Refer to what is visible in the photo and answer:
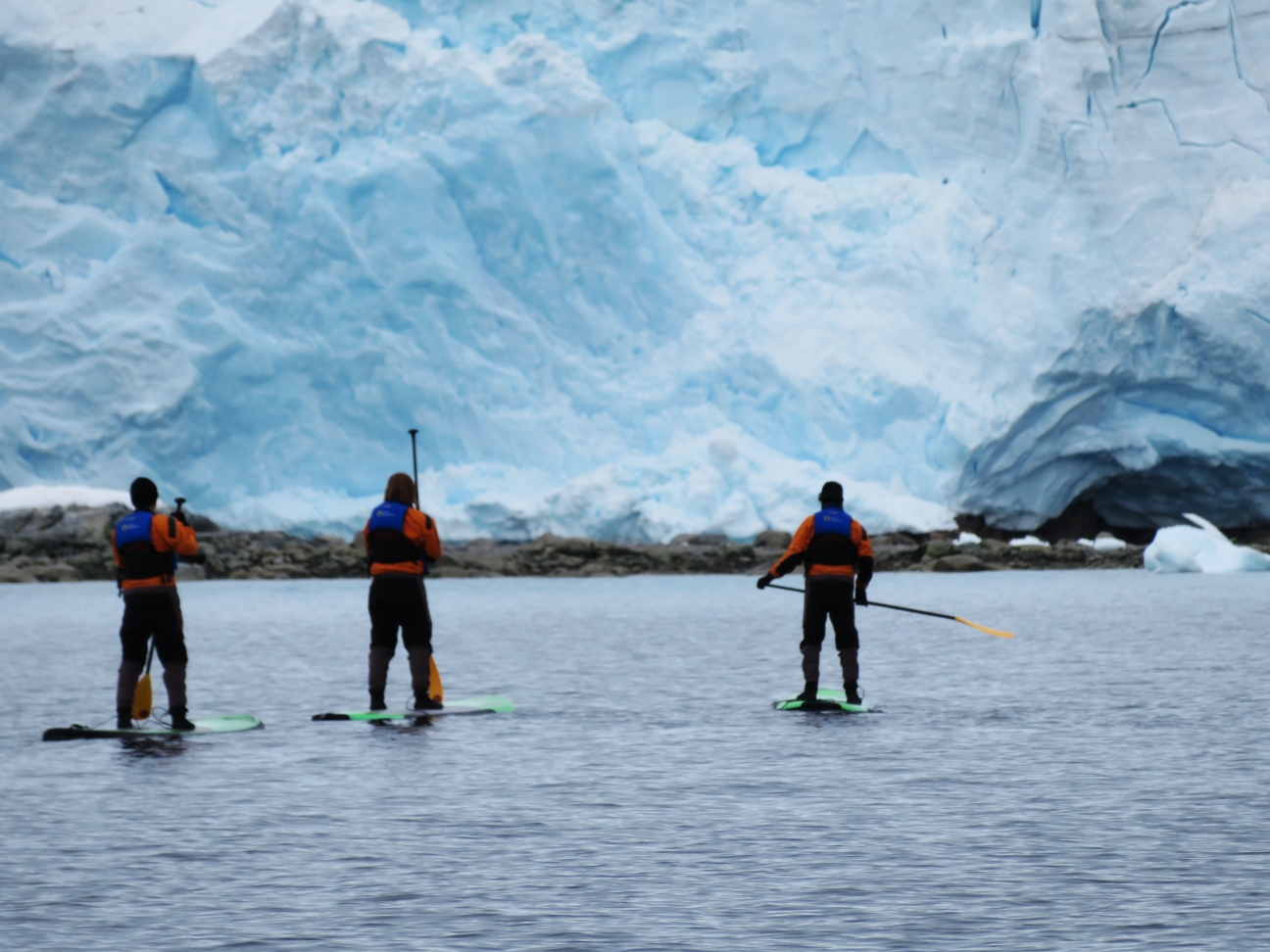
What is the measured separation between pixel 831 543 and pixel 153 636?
3.08 meters

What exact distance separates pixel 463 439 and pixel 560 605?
23.2 ft

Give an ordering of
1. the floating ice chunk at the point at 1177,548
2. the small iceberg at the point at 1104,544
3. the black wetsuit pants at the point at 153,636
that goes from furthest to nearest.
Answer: the small iceberg at the point at 1104,544 < the floating ice chunk at the point at 1177,548 < the black wetsuit pants at the point at 153,636

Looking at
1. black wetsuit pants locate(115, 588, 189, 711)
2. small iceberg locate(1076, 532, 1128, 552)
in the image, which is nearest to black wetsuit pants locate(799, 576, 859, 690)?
black wetsuit pants locate(115, 588, 189, 711)

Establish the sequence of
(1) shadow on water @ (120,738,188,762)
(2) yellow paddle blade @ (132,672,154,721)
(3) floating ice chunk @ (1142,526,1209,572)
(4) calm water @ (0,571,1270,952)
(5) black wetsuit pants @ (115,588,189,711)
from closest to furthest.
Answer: (4) calm water @ (0,571,1270,952) → (1) shadow on water @ (120,738,188,762) → (5) black wetsuit pants @ (115,588,189,711) → (2) yellow paddle blade @ (132,672,154,721) → (3) floating ice chunk @ (1142,526,1209,572)

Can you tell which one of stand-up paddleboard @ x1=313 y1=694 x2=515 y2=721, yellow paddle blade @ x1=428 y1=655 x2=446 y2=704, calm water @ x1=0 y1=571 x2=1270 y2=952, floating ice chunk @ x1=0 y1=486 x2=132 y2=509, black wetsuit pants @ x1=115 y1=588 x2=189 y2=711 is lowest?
calm water @ x1=0 y1=571 x2=1270 y2=952

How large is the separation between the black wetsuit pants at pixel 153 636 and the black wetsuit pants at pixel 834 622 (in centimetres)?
282

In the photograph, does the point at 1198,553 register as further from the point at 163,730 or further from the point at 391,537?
the point at 163,730

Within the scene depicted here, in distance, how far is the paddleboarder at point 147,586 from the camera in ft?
23.0

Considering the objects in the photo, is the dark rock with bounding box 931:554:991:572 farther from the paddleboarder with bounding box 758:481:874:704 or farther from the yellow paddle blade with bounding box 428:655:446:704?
the yellow paddle blade with bounding box 428:655:446:704

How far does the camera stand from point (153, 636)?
23.2 ft

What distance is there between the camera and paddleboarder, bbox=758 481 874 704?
25.6ft

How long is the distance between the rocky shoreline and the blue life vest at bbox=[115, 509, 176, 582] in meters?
16.6

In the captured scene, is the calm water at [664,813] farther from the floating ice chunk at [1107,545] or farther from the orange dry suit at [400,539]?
the floating ice chunk at [1107,545]

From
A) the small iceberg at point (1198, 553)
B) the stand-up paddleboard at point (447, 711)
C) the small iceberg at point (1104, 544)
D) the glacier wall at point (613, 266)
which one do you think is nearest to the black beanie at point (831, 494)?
the stand-up paddleboard at point (447, 711)
